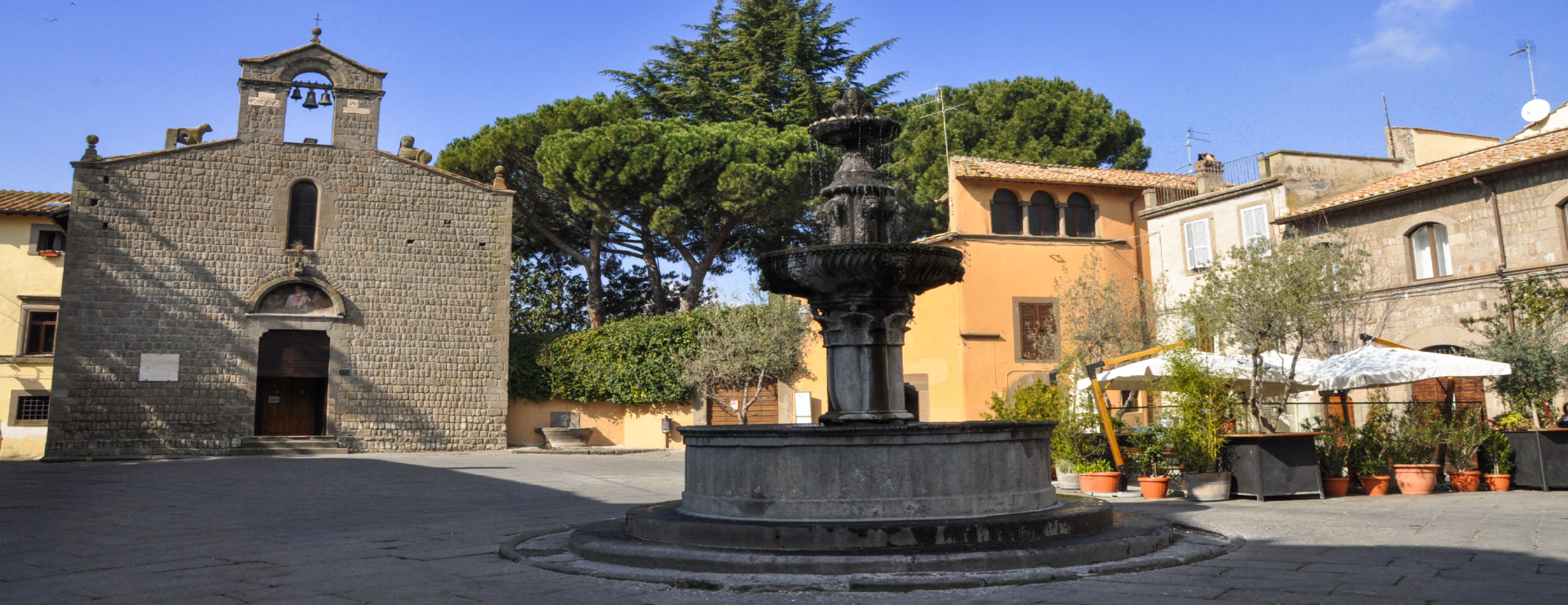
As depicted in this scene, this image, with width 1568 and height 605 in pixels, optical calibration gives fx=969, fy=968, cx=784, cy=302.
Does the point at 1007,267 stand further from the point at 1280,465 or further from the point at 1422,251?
the point at 1280,465

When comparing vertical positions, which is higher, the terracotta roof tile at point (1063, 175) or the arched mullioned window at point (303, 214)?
the terracotta roof tile at point (1063, 175)

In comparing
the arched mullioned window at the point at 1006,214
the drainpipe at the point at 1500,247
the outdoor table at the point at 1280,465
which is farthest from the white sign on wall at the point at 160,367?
the drainpipe at the point at 1500,247

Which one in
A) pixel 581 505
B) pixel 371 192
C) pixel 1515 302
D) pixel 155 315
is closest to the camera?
pixel 581 505

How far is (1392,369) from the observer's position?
12.2m

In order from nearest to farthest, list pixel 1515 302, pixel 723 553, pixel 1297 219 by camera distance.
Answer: pixel 723 553
pixel 1515 302
pixel 1297 219

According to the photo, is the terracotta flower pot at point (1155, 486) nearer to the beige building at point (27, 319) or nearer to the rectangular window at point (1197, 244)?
the rectangular window at point (1197, 244)

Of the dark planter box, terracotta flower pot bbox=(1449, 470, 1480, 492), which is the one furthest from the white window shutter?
terracotta flower pot bbox=(1449, 470, 1480, 492)

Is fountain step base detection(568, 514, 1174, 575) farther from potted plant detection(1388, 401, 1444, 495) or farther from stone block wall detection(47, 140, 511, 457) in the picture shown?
stone block wall detection(47, 140, 511, 457)

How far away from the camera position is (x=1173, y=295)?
23797mm

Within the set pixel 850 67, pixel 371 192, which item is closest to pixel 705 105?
pixel 850 67

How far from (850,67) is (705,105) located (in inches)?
199

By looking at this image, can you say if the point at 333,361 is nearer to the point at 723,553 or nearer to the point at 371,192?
the point at 371,192

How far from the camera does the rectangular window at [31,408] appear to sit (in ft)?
93.1

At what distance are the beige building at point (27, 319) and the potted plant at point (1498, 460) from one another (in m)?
34.0
